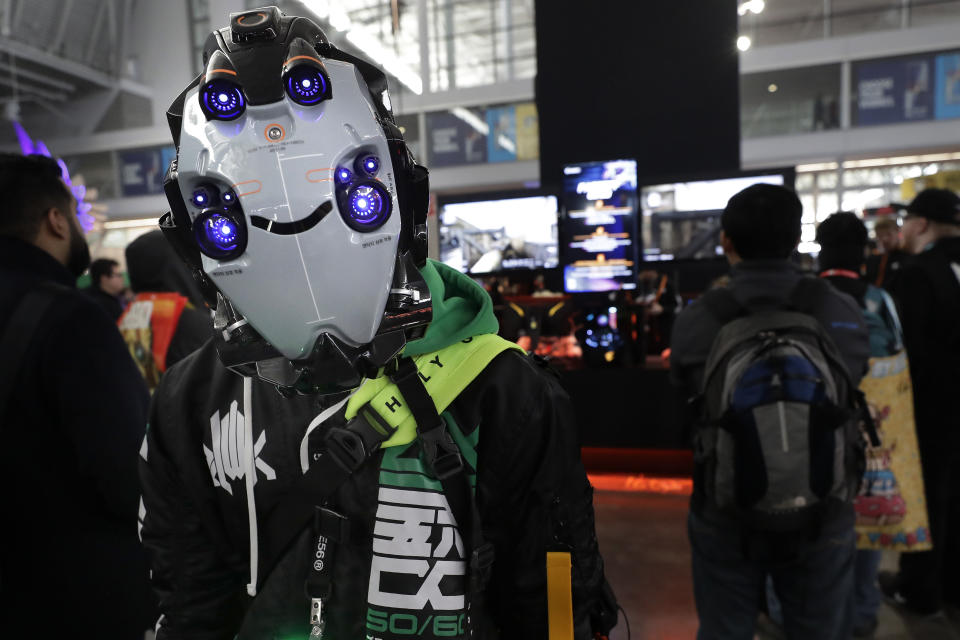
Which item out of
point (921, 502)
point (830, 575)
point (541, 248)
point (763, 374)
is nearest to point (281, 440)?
point (763, 374)

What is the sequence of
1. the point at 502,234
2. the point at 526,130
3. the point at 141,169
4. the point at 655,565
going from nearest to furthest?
the point at 655,565 → the point at 502,234 → the point at 526,130 → the point at 141,169

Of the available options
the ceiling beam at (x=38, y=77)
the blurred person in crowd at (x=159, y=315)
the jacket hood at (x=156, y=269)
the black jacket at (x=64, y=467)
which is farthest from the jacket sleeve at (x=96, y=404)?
the ceiling beam at (x=38, y=77)

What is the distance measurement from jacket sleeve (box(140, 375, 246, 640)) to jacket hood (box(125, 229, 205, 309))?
204 centimetres

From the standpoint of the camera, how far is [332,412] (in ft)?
2.26

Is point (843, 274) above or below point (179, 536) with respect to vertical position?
above

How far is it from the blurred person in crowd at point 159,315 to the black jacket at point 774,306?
75.2 inches

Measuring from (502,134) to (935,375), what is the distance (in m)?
7.71

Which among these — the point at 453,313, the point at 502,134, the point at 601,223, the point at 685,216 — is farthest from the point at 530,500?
the point at 502,134

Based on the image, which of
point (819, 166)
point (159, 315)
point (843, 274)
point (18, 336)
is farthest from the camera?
point (819, 166)

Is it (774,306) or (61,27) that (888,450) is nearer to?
(774,306)

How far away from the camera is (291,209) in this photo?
1.81 ft

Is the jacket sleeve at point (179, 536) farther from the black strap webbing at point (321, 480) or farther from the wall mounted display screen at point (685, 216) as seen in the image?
the wall mounted display screen at point (685, 216)

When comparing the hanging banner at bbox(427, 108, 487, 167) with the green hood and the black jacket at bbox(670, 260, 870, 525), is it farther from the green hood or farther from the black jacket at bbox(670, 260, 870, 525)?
the green hood

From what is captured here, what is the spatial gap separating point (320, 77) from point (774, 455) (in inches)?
50.3
